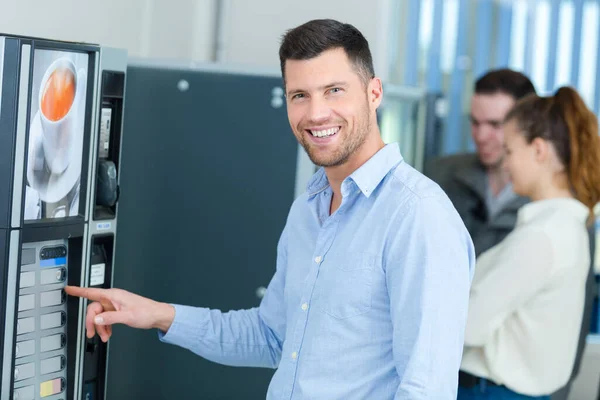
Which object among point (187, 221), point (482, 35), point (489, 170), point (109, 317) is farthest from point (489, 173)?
point (109, 317)

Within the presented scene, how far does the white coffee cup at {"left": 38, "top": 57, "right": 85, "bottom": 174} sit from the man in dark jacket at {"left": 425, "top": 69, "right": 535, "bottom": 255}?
2001 millimetres

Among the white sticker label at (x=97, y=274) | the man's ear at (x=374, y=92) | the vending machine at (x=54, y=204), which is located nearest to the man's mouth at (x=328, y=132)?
the man's ear at (x=374, y=92)

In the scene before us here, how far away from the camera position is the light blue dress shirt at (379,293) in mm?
1508

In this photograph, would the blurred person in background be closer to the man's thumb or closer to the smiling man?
the smiling man

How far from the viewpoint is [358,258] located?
5.31 ft

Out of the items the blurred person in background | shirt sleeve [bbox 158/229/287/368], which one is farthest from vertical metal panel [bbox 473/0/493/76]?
shirt sleeve [bbox 158/229/287/368]

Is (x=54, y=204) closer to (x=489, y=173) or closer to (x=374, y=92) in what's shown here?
(x=374, y=92)

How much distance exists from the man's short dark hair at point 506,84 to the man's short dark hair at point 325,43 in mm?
1868

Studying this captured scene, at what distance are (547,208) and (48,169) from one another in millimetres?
1333

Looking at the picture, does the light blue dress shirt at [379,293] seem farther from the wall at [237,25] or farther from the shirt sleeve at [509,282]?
the wall at [237,25]

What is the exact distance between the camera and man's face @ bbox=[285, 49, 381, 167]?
168 cm

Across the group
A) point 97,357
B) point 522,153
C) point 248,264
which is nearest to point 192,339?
point 97,357

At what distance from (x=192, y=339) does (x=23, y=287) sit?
A: 40cm

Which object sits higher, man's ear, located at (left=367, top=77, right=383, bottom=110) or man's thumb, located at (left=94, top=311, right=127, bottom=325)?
man's ear, located at (left=367, top=77, right=383, bottom=110)
